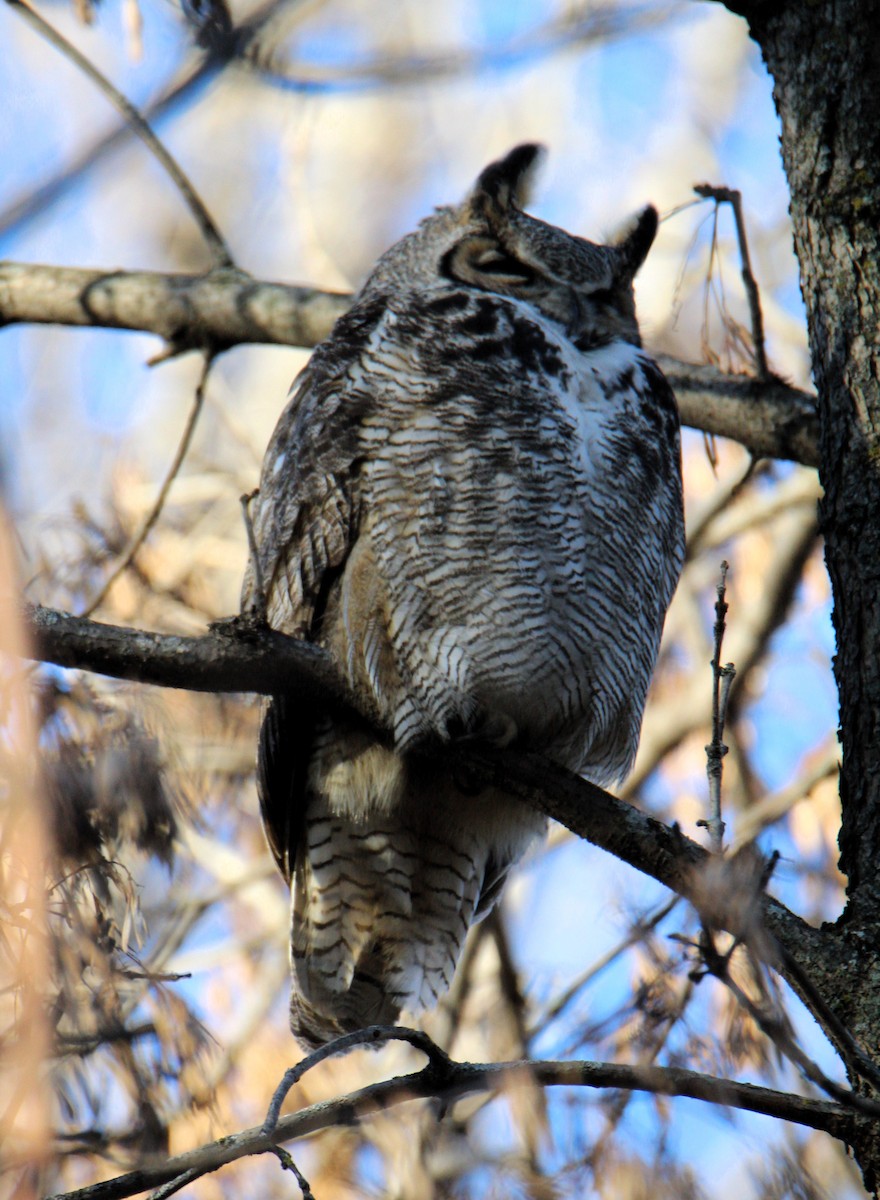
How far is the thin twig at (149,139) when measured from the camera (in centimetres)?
293

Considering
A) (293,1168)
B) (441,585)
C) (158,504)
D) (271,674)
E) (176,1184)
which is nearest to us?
(293,1168)

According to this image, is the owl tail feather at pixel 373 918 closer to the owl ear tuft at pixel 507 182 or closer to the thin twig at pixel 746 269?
the thin twig at pixel 746 269

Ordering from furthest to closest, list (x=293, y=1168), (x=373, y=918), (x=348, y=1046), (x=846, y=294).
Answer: (x=373, y=918) < (x=846, y=294) < (x=348, y=1046) < (x=293, y=1168)

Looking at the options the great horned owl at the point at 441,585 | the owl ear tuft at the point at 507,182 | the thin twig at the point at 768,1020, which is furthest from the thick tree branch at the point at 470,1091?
the owl ear tuft at the point at 507,182

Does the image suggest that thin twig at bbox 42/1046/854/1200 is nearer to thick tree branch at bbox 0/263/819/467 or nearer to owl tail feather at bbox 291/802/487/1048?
owl tail feather at bbox 291/802/487/1048

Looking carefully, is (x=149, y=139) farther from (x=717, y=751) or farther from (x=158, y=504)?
(x=717, y=751)

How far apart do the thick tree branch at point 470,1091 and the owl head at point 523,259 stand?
1.82m

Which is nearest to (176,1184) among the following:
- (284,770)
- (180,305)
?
(284,770)

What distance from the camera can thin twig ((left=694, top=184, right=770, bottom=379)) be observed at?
272 centimetres

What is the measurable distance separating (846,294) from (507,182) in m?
1.32

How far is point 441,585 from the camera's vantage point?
2.60 m

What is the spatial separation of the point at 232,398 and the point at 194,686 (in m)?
5.80

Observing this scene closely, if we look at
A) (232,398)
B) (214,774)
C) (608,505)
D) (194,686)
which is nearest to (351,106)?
(232,398)

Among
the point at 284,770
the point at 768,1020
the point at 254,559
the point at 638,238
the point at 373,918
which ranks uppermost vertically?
the point at 638,238
